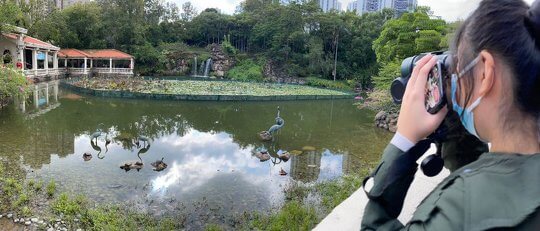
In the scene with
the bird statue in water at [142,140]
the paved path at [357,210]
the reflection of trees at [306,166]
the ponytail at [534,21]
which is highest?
the ponytail at [534,21]

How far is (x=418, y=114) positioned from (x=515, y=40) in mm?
147

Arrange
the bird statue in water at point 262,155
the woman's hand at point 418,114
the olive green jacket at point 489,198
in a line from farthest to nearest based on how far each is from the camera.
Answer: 1. the bird statue in water at point 262,155
2. the woman's hand at point 418,114
3. the olive green jacket at point 489,198

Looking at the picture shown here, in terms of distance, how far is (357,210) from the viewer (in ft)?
5.52

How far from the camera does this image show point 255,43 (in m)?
28.8

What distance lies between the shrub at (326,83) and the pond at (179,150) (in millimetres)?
11684

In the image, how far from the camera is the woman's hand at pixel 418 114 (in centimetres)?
51

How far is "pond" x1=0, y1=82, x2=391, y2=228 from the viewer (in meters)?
4.05

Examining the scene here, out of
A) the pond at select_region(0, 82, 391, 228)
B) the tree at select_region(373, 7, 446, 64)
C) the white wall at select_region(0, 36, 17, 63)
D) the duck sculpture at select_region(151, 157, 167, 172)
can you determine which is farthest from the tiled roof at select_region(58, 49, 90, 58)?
the duck sculpture at select_region(151, 157, 167, 172)

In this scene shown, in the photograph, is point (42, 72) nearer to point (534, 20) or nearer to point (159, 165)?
point (159, 165)

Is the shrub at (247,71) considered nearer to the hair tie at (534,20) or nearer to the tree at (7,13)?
the tree at (7,13)

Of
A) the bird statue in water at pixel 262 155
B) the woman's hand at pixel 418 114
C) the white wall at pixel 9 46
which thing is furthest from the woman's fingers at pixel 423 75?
the white wall at pixel 9 46

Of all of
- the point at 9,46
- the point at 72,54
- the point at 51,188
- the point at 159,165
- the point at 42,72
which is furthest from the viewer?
the point at 72,54

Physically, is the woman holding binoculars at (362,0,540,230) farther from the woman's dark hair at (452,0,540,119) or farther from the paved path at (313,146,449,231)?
the paved path at (313,146,449,231)

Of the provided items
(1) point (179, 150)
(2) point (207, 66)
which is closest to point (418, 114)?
(1) point (179, 150)
